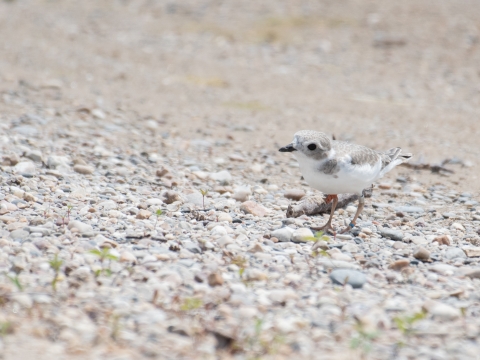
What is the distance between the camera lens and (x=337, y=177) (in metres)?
6.23

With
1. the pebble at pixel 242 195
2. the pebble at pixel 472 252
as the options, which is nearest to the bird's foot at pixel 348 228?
the pebble at pixel 472 252

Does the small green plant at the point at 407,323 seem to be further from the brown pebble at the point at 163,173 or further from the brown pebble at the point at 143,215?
the brown pebble at the point at 163,173

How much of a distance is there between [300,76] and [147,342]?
1239cm

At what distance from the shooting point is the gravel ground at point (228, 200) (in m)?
4.44

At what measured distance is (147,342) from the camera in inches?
166

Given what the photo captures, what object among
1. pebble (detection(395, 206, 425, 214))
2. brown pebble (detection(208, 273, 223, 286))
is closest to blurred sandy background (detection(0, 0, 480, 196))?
pebble (detection(395, 206, 425, 214))

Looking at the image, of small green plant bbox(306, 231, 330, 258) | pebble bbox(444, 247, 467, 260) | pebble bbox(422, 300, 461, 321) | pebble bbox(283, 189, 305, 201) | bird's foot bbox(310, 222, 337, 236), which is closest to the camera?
pebble bbox(422, 300, 461, 321)

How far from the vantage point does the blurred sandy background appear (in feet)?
36.9

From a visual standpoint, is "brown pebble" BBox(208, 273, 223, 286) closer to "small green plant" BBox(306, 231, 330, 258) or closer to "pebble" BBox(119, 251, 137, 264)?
"pebble" BBox(119, 251, 137, 264)

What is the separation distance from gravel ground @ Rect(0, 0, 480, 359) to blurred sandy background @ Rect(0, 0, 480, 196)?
80 millimetres

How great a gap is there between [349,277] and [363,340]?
975 mm

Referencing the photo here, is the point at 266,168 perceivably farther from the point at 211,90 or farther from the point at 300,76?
the point at 300,76

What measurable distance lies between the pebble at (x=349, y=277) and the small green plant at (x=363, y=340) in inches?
31.4

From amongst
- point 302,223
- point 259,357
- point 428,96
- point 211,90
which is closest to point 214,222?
point 302,223
